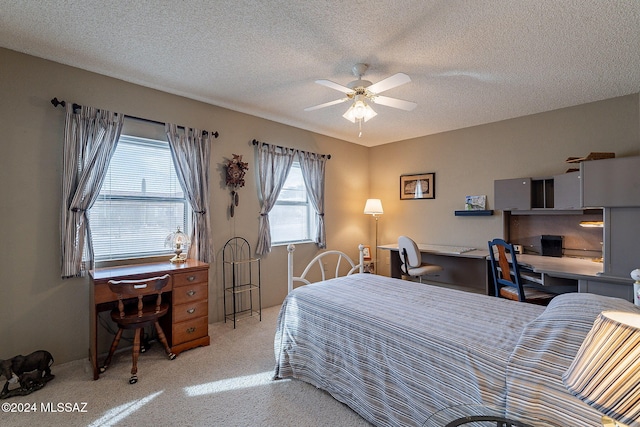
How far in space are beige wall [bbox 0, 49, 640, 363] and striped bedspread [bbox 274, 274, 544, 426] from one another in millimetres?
1800

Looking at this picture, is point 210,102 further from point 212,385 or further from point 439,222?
point 439,222

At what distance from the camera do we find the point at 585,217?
3.50 metres

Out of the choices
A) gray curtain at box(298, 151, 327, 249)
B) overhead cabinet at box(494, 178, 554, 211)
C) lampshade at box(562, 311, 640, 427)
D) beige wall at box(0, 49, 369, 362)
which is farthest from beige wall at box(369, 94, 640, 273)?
beige wall at box(0, 49, 369, 362)

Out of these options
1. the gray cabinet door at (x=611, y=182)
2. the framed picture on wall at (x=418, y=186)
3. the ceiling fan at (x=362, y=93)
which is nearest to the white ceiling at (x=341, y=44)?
the ceiling fan at (x=362, y=93)

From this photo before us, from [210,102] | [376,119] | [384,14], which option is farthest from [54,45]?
[376,119]

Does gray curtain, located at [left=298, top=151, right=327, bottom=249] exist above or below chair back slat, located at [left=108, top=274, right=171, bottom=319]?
above

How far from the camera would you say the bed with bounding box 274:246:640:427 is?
1176mm

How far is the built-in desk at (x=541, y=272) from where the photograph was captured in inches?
102

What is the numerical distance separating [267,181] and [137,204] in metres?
1.55

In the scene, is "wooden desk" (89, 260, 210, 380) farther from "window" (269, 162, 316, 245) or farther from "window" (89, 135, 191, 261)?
"window" (269, 162, 316, 245)

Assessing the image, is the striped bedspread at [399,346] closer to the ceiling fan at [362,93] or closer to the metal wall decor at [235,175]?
the ceiling fan at [362,93]

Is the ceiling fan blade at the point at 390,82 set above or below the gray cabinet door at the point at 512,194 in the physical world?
above

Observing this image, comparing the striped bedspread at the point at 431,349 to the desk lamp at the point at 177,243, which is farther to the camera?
the desk lamp at the point at 177,243

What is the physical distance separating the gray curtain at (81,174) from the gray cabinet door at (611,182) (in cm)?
458
